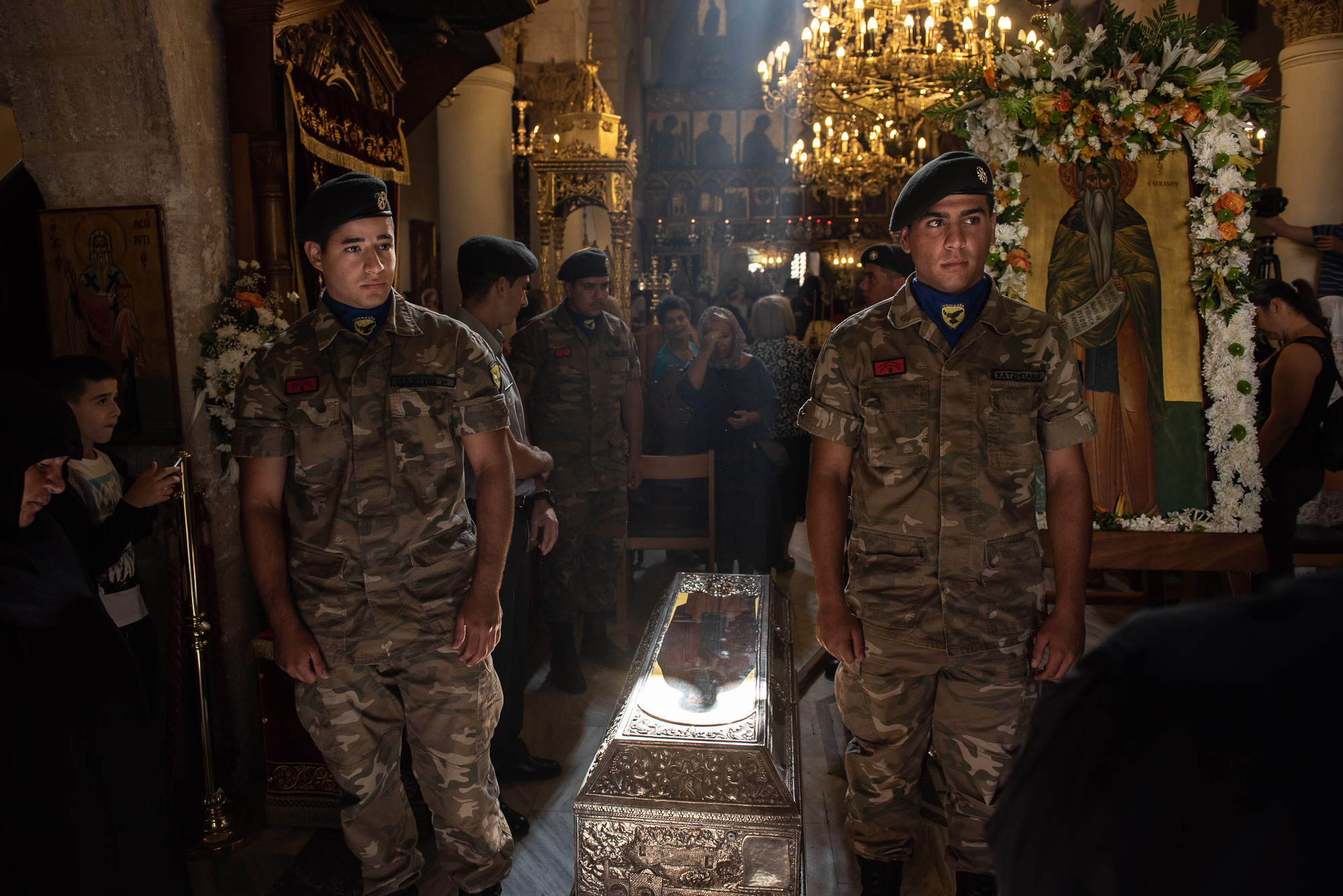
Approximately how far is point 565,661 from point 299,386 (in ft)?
7.20

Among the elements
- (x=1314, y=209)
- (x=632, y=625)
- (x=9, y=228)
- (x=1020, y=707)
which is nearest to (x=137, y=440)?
(x=9, y=228)

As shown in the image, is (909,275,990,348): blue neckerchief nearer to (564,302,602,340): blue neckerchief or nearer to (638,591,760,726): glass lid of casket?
(638,591,760,726): glass lid of casket

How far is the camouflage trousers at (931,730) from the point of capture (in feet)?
6.60

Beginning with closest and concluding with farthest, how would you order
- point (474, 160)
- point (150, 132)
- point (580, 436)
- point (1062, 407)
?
Answer: point (1062, 407) → point (150, 132) → point (580, 436) → point (474, 160)

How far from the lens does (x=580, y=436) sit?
3.89 m

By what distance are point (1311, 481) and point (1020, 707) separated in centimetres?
291

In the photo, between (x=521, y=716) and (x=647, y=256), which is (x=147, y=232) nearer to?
(x=521, y=716)

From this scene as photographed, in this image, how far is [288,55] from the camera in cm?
318

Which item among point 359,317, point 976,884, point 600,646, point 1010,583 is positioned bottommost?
point 600,646

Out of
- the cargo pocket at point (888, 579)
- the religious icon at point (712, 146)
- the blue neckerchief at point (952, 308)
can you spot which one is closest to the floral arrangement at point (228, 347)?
the cargo pocket at point (888, 579)

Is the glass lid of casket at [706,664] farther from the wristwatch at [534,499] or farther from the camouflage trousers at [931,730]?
the wristwatch at [534,499]

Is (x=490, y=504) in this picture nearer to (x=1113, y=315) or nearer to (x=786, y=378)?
(x=1113, y=315)

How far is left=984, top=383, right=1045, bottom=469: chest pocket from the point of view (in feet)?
6.54

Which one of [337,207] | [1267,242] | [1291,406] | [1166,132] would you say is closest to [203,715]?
[337,207]
